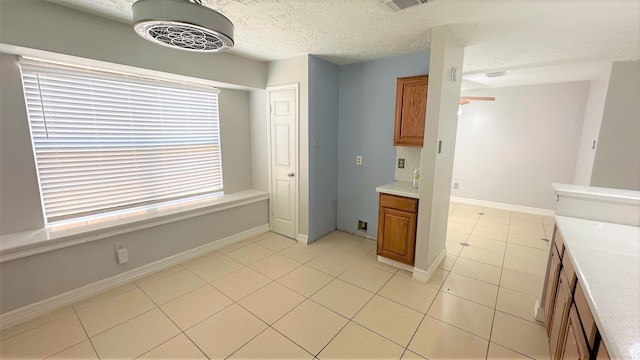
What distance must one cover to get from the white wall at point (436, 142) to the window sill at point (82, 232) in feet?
7.92

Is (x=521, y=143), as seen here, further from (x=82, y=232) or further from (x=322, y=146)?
(x=82, y=232)

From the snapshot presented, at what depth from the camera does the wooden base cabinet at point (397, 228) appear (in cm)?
270

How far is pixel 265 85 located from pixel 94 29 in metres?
1.82

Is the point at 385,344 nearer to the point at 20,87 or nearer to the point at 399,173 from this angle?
the point at 399,173

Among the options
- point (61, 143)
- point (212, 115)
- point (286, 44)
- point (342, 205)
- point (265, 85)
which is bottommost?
point (342, 205)

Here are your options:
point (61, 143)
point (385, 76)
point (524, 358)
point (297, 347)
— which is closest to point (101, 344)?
point (297, 347)

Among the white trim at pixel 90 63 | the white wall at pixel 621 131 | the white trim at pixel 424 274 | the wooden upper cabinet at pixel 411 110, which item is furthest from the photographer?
the white wall at pixel 621 131

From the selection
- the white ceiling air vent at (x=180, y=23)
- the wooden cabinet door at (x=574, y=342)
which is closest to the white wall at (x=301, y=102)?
the white ceiling air vent at (x=180, y=23)

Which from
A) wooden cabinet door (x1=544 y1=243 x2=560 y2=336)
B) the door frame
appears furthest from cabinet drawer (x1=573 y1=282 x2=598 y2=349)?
the door frame

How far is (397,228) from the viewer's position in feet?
Result: 9.23

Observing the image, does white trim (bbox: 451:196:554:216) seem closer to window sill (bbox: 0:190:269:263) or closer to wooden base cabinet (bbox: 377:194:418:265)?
wooden base cabinet (bbox: 377:194:418:265)

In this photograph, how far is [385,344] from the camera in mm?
1843

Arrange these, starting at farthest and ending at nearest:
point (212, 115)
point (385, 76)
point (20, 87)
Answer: point (212, 115)
point (385, 76)
point (20, 87)

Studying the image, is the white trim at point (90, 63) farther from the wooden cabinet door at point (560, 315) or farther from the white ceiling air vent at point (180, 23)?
the wooden cabinet door at point (560, 315)
